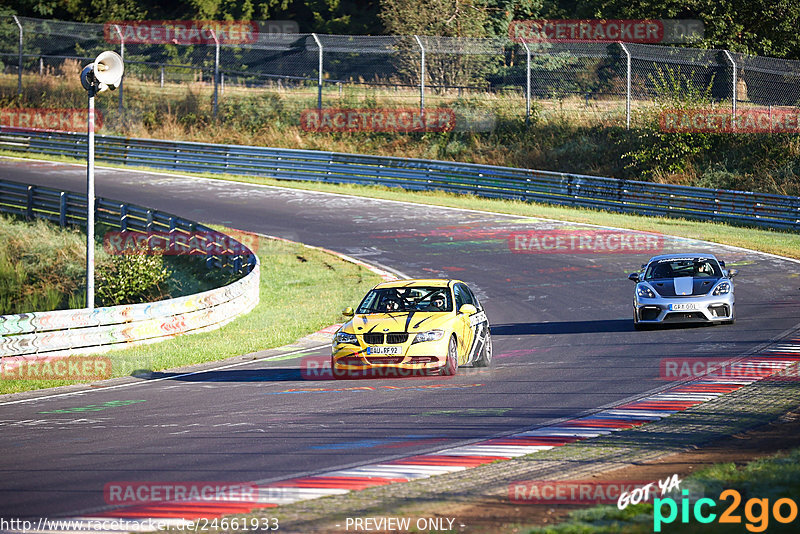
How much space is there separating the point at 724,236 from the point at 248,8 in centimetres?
4771

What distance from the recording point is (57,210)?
32781mm

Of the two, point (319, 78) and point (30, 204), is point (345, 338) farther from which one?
point (319, 78)

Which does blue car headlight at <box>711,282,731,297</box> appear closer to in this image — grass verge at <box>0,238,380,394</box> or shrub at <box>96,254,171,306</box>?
grass verge at <box>0,238,380,394</box>

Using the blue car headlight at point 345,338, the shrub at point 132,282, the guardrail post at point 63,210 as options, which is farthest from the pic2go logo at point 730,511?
the guardrail post at point 63,210

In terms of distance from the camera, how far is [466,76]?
42.2m

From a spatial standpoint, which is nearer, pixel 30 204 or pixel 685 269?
pixel 685 269

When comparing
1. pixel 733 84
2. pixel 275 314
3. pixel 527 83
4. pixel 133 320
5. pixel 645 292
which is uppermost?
pixel 527 83

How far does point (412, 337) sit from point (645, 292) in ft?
19.7

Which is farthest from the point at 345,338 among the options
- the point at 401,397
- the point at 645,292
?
the point at 645,292

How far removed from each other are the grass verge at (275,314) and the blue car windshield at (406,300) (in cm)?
336

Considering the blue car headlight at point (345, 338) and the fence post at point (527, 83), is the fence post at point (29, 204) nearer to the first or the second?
the fence post at point (527, 83)

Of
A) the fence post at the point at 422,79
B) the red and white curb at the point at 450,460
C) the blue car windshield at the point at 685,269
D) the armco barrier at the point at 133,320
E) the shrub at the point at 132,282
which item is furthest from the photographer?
the fence post at the point at 422,79

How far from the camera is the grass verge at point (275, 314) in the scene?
1605cm

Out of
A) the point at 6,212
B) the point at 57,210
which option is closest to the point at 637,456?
the point at 57,210
